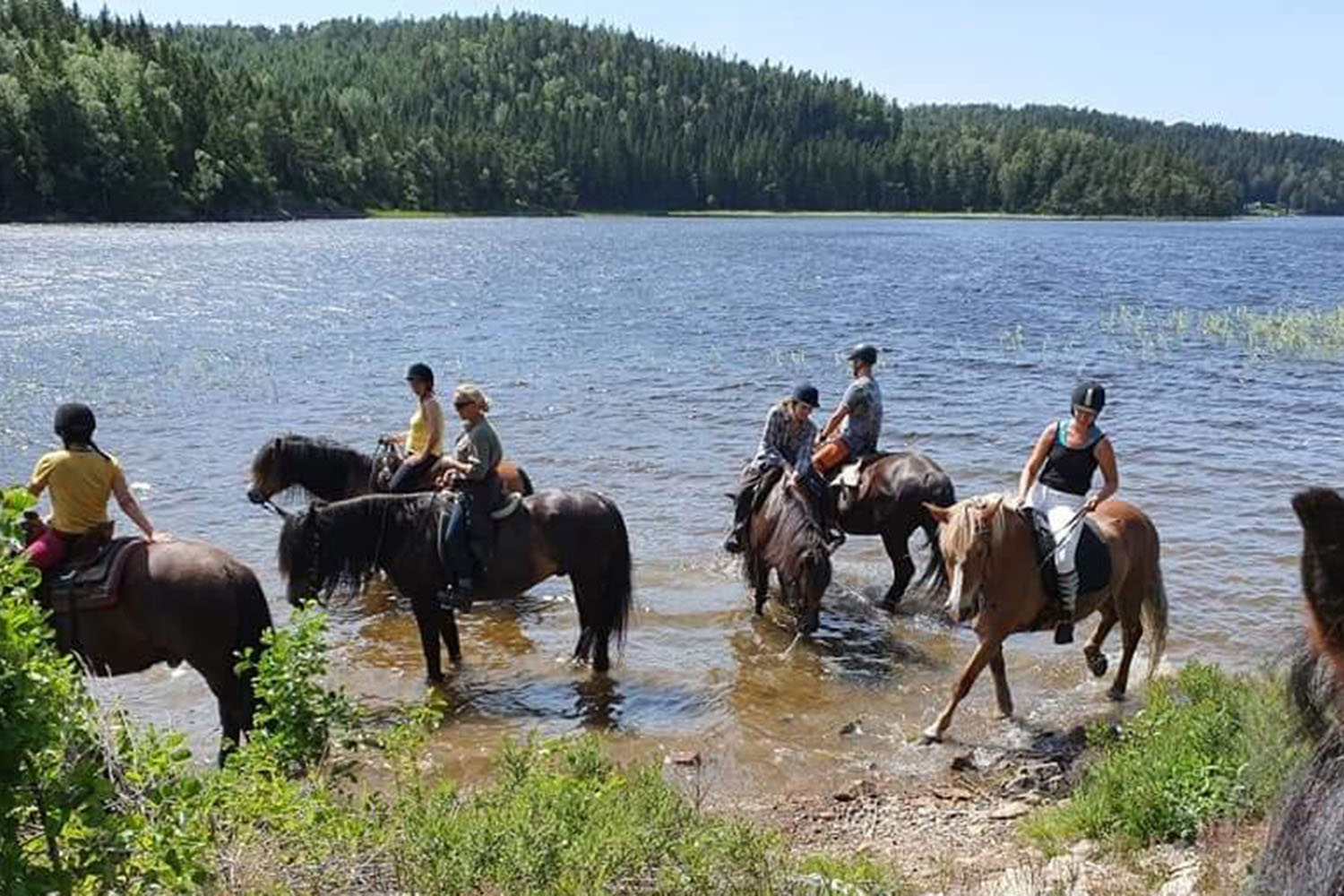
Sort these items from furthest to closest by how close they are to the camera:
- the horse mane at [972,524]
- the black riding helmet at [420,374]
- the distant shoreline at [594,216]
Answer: the distant shoreline at [594,216], the black riding helmet at [420,374], the horse mane at [972,524]

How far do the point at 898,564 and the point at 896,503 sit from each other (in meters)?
Result: 0.80

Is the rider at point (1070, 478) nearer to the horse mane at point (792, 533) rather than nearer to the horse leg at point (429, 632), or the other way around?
the horse mane at point (792, 533)

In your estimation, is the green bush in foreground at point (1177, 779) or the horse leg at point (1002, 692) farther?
the horse leg at point (1002, 692)

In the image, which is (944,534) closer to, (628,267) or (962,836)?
(962,836)

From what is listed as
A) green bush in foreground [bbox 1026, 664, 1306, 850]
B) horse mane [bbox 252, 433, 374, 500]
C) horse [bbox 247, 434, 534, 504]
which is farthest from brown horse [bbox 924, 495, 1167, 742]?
horse mane [bbox 252, 433, 374, 500]

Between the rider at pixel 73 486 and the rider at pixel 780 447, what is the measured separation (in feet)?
20.6

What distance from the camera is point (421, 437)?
12.5 meters

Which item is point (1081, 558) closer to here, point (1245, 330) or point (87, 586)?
point (87, 586)

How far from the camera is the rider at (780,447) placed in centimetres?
1227

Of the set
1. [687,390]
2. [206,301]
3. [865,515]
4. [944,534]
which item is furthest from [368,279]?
[944,534]

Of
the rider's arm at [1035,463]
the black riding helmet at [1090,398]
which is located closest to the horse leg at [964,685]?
the rider's arm at [1035,463]

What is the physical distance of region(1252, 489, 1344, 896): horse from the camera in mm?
2328

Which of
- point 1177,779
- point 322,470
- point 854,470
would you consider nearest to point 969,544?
point 1177,779

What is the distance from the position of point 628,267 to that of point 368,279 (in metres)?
18.1
